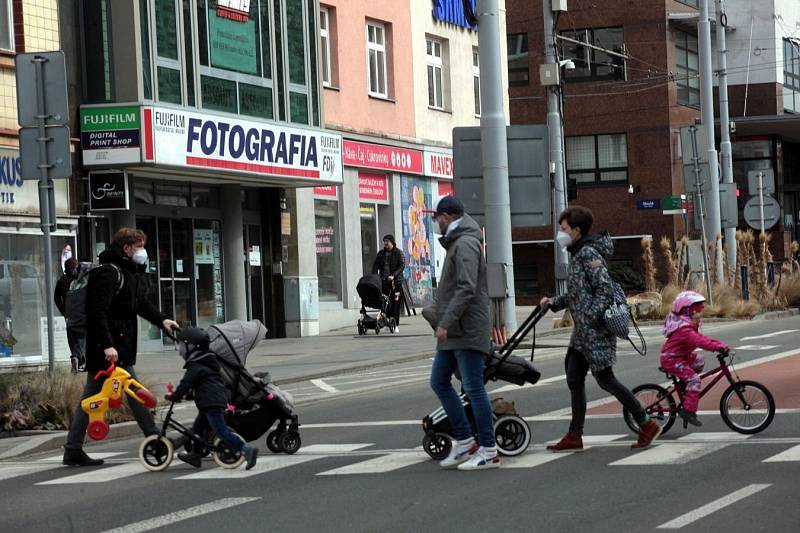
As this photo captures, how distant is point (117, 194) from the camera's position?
23.8m

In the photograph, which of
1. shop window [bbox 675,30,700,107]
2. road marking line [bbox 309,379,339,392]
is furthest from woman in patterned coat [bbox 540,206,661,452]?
shop window [bbox 675,30,700,107]

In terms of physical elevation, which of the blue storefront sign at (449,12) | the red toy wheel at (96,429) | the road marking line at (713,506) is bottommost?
the road marking line at (713,506)

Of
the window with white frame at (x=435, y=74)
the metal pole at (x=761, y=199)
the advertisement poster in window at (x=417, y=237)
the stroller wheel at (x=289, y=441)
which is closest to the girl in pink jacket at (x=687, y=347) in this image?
the stroller wheel at (x=289, y=441)

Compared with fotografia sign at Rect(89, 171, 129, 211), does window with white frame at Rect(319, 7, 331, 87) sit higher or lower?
higher

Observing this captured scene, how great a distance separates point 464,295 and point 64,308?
12372 mm

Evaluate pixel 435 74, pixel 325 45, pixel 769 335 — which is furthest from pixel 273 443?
pixel 435 74

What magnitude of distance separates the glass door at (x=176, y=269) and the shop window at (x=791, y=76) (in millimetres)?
38897

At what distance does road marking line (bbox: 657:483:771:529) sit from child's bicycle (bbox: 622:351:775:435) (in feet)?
8.16

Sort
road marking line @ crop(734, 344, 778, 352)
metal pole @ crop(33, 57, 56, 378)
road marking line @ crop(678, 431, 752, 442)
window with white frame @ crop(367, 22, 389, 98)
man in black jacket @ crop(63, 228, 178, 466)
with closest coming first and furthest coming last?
road marking line @ crop(678, 431, 752, 442) < man in black jacket @ crop(63, 228, 178, 466) < metal pole @ crop(33, 57, 56, 378) < road marking line @ crop(734, 344, 778, 352) < window with white frame @ crop(367, 22, 389, 98)

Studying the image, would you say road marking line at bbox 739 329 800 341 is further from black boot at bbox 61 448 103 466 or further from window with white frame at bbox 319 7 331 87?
black boot at bbox 61 448 103 466

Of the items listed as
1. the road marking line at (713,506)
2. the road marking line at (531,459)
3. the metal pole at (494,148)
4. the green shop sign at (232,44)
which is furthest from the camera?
the green shop sign at (232,44)

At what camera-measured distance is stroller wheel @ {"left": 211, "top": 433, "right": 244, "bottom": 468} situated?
37.1 feet

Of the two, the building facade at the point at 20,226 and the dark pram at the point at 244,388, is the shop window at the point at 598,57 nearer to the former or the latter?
the building facade at the point at 20,226

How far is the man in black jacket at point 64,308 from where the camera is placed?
2097 centimetres
